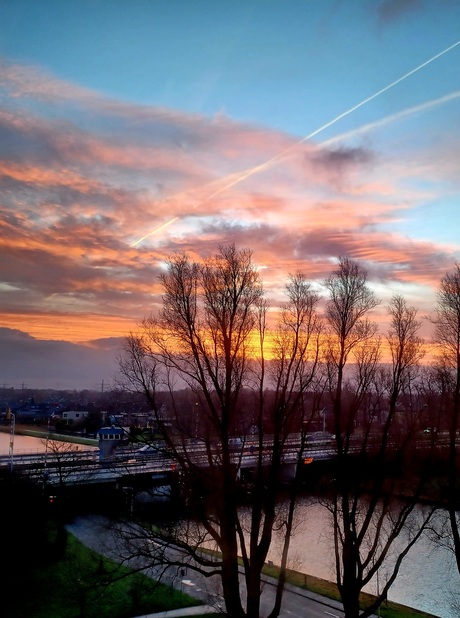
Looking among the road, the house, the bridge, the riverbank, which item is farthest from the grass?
the house

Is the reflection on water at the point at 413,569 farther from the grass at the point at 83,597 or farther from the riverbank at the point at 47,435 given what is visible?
the riverbank at the point at 47,435

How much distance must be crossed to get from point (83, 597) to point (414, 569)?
1572 centimetres

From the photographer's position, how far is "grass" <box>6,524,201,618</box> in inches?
749

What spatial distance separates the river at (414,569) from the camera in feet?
75.3

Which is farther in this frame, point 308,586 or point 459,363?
point 308,586

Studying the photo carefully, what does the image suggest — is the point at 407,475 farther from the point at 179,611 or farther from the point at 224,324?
the point at 224,324

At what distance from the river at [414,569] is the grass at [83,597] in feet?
19.3

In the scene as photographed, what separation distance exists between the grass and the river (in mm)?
5874

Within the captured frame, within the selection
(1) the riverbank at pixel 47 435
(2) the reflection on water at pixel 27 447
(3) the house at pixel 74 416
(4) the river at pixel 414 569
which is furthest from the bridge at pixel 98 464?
(3) the house at pixel 74 416

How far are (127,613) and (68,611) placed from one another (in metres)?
2.22

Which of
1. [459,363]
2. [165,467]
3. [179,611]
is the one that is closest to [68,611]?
[179,611]

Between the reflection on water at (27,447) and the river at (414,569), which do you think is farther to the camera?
the reflection on water at (27,447)

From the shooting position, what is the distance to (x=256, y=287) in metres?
12.9

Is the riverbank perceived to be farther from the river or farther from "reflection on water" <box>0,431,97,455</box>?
the river
